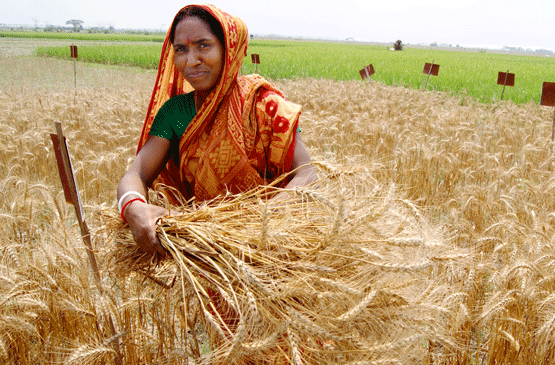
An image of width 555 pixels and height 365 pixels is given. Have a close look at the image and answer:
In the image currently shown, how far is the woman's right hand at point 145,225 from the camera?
1.02 metres

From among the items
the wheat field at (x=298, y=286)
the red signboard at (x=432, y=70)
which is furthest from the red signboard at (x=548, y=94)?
the red signboard at (x=432, y=70)

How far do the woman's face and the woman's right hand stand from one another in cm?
58

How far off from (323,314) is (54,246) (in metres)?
1.28

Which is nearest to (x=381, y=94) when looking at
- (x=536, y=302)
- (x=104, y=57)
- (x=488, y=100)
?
(x=488, y=100)

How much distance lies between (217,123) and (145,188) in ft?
1.24

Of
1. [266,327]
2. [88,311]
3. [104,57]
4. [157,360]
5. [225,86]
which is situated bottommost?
[157,360]

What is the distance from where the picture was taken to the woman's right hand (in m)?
1.02

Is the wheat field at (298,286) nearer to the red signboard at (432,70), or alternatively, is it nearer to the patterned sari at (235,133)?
the patterned sari at (235,133)

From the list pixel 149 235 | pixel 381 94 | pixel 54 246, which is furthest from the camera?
pixel 381 94

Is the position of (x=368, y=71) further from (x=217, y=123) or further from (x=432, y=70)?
(x=217, y=123)

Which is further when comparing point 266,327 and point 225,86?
point 225,86

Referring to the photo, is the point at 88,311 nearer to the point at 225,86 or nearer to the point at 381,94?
the point at 225,86

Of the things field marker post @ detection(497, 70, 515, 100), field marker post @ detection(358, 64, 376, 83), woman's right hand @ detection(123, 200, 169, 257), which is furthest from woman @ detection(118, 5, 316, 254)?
field marker post @ detection(358, 64, 376, 83)

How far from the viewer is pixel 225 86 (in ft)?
5.00
